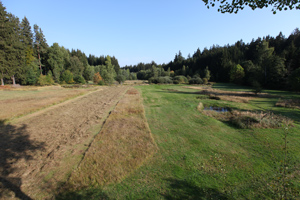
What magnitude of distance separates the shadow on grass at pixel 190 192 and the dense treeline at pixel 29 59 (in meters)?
59.7

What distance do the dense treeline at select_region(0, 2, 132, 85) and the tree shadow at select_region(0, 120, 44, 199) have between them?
48.0m

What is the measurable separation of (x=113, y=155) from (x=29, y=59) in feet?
247

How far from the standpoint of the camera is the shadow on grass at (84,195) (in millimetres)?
4551

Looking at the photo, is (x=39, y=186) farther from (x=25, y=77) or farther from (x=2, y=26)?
(x=25, y=77)

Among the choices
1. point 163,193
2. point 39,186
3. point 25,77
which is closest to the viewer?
point 163,193

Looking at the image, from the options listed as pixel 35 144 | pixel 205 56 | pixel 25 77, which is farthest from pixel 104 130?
pixel 205 56

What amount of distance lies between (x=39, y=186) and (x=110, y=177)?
8.45 feet

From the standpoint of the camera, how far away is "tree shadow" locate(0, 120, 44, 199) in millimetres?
4975

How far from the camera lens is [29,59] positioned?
59469 mm

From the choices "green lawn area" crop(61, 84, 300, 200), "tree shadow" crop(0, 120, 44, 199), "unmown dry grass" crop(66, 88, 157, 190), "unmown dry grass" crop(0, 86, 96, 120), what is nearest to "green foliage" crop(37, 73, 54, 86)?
"unmown dry grass" crop(0, 86, 96, 120)

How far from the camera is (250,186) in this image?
4.88m

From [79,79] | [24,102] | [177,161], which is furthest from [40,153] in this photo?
[79,79]

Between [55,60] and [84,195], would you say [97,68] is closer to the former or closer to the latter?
[55,60]

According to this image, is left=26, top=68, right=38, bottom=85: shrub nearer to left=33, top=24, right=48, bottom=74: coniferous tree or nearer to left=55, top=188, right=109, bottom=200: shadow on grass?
left=33, top=24, right=48, bottom=74: coniferous tree
